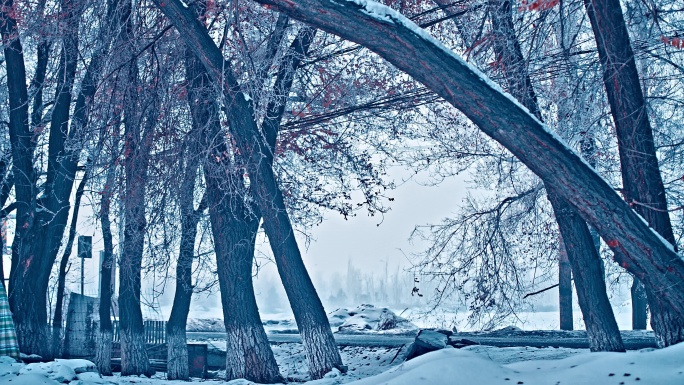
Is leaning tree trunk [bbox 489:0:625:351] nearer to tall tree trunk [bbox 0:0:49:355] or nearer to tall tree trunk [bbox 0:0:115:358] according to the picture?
tall tree trunk [bbox 0:0:115:358]

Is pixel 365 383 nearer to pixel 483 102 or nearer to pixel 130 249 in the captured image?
pixel 483 102

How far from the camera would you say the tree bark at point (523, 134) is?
682cm

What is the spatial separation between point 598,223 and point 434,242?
5258mm

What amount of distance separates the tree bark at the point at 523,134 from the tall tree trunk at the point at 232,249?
387 centimetres

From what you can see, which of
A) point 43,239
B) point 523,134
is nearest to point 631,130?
point 523,134

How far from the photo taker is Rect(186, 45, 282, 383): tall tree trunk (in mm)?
10453

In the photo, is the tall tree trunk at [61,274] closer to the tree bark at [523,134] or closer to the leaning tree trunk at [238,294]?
the leaning tree trunk at [238,294]

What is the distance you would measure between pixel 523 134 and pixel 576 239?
331cm

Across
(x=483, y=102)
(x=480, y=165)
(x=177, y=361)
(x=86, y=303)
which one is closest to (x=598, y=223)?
(x=483, y=102)

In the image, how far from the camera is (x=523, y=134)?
691 centimetres

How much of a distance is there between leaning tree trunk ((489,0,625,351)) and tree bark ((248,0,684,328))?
2.42 meters

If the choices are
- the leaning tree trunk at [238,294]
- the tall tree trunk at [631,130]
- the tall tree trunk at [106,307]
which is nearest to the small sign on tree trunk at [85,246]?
the tall tree trunk at [106,307]

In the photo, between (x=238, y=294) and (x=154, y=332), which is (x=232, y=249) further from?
(x=154, y=332)

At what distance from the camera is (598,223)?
6.83 meters
